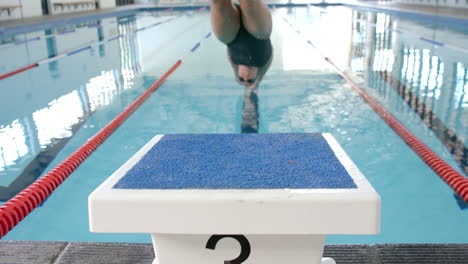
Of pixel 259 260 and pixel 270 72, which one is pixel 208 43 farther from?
pixel 259 260

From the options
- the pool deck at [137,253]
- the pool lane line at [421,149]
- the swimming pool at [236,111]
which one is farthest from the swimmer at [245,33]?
the pool deck at [137,253]

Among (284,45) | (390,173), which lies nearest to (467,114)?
(390,173)

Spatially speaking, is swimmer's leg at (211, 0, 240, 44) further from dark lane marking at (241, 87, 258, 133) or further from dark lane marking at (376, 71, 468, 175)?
dark lane marking at (376, 71, 468, 175)

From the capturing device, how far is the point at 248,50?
9.39 feet

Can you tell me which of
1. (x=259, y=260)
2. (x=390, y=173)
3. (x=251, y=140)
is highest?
(x=251, y=140)

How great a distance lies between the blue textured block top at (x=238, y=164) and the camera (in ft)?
2.46

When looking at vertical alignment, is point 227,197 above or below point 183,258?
above

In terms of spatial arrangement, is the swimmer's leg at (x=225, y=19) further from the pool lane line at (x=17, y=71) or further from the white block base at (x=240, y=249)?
the pool lane line at (x=17, y=71)

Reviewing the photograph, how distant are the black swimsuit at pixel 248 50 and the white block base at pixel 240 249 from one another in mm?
2170

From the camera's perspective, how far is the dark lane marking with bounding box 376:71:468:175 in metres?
2.46

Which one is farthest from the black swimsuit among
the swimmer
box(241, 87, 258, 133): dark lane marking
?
box(241, 87, 258, 133): dark lane marking

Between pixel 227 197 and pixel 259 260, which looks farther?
pixel 259 260

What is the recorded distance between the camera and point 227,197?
0.69 metres

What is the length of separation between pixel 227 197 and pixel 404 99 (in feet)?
10.9
